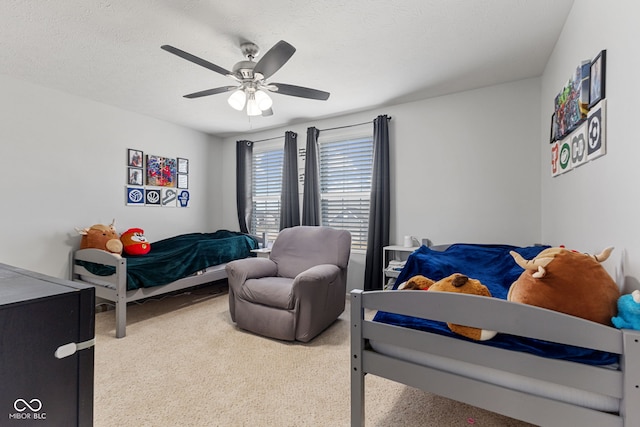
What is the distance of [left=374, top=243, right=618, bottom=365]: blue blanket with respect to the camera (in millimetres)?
939

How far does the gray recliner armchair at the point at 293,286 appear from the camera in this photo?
2336 millimetres

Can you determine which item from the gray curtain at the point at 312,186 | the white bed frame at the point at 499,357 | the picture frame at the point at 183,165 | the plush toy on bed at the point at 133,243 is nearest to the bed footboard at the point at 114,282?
the plush toy on bed at the point at 133,243

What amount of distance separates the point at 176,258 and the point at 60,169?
4.76 feet

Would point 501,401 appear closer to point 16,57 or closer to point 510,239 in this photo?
point 510,239

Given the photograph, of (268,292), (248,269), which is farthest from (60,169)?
(268,292)

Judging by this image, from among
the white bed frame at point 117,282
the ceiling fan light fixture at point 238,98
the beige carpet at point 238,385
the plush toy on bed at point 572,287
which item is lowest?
the beige carpet at point 238,385

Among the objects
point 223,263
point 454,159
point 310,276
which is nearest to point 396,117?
point 454,159

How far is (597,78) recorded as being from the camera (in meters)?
1.38

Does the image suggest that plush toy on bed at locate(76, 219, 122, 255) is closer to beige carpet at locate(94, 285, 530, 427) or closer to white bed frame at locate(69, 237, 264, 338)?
white bed frame at locate(69, 237, 264, 338)

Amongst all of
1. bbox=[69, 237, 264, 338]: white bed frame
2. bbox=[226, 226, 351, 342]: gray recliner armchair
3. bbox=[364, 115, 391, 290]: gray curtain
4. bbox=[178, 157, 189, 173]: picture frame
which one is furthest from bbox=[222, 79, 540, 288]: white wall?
bbox=[178, 157, 189, 173]: picture frame

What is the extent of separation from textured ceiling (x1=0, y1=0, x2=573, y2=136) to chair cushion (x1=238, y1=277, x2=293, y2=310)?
6.06 feet

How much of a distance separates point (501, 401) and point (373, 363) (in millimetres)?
469

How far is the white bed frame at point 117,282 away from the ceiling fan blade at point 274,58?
1972 millimetres

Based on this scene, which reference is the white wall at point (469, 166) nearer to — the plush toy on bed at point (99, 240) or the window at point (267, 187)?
the window at point (267, 187)
